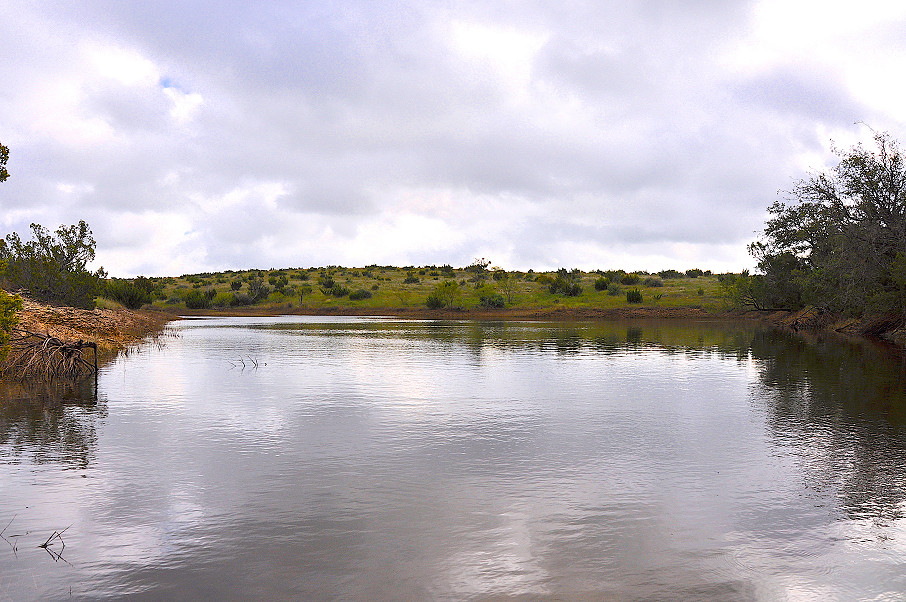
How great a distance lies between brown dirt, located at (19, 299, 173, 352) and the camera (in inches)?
1025

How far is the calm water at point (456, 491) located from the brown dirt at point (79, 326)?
28.0 feet

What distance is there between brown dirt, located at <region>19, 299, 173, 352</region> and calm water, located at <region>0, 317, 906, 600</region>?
853cm

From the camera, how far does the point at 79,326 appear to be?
3089 centimetres

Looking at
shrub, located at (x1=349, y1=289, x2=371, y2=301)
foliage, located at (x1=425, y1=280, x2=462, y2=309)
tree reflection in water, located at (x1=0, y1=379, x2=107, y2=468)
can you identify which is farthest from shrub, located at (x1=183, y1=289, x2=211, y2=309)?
tree reflection in water, located at (x1=0, y1=379, x2=107, y2=468)

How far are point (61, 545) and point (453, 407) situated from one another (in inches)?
391

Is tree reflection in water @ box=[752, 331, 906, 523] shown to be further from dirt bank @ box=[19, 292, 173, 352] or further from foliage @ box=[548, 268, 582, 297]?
foliage @ box=[548, 268, 582, 297]

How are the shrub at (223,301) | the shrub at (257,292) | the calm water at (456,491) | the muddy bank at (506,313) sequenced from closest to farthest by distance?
the calm water at (456,491) → the muddy bank at (506,313) → the shrub at (223,301) → the shrub at (257,292)

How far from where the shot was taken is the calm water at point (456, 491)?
22.3ft

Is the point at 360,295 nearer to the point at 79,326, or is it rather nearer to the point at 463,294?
the point at 463,294

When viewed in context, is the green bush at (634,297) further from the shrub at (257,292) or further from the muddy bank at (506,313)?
the shrub at (257,292)

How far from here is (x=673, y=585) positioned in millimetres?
6605

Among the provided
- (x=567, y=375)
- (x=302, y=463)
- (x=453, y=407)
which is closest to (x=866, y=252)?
(x=567, y=375)

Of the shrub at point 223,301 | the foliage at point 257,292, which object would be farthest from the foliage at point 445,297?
the shrub at point 223,301

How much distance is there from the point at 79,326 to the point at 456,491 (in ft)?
91.6
